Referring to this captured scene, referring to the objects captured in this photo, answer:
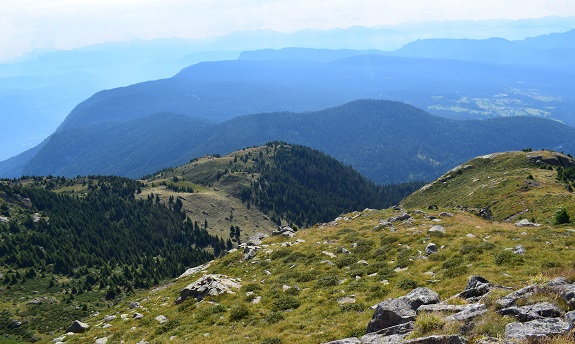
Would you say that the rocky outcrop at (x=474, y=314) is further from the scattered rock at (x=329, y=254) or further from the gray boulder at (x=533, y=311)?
the scattered rock at (x=329, y=254)

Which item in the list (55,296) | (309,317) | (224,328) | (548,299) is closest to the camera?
(548,299)

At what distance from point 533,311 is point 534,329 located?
173 centimetres

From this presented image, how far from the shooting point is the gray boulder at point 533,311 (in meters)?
13.9

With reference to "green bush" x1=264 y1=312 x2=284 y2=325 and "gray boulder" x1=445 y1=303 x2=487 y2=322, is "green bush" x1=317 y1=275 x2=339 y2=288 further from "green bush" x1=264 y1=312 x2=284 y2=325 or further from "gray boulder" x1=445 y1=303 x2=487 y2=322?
"gray boulder" x1=445 y1=303 x2=487 y2=322

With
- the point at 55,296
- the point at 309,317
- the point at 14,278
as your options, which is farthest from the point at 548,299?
the point at 14,278

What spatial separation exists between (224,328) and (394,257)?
16076mm

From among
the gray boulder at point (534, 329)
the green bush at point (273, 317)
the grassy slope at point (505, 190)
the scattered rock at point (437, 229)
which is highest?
the gray boulder at point (534, 329)

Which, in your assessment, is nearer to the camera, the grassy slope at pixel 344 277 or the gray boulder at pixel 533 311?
the gray boulder at pixel 533 311

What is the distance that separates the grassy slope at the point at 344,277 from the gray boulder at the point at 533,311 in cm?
92

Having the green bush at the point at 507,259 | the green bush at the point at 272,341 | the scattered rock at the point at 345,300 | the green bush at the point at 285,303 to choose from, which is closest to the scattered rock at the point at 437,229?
the green bush at the point at 507,259

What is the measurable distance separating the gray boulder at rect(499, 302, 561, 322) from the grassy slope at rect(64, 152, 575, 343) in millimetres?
919

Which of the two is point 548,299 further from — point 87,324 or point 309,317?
point 87,324

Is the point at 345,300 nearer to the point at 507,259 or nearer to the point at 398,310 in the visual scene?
the point at 398,310

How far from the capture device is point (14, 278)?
9569 centimetres
